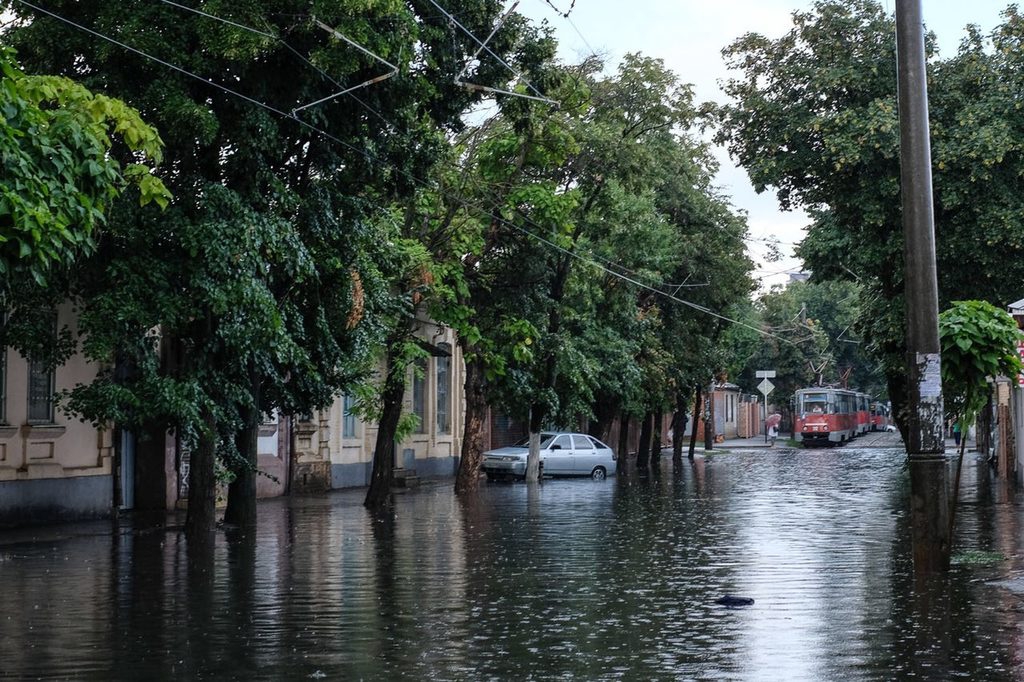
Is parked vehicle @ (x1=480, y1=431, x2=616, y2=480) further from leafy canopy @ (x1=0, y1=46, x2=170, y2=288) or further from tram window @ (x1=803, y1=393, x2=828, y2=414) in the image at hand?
tram window @ (x1=803, y1=393, x2=828, y2=414)

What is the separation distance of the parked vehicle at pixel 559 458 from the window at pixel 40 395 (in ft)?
60.4

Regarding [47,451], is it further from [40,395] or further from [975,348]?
[975,348]

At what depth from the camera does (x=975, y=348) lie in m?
15.1

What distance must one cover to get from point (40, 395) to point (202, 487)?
5584 mm

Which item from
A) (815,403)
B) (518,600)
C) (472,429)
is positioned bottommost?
(518,600)

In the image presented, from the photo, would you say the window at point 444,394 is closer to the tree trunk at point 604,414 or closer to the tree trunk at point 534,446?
the tree trunk at point 534,446

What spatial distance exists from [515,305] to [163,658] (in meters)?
24.8

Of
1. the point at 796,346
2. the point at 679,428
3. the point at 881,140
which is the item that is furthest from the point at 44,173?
the point at 796,346

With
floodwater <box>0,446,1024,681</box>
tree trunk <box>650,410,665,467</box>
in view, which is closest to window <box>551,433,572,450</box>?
tree trunk <box>650,410,665,467</box>

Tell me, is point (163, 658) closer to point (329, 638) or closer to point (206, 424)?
point (329, 638)

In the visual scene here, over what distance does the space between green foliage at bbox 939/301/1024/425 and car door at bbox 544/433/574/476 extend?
2813cm

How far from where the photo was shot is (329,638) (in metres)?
11.1

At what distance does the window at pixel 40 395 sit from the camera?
80.8ft

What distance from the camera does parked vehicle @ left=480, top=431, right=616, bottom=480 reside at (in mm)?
41688
